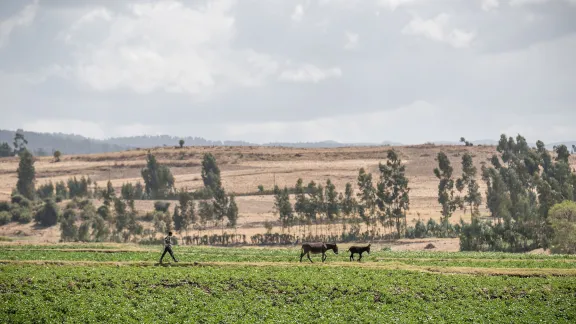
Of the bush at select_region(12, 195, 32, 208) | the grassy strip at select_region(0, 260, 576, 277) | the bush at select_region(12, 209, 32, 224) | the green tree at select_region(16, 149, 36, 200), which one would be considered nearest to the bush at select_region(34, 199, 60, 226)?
the bush at select_region(12, 209, 32, 224)

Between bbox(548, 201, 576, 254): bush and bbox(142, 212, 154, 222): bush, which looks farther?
bbox(142, 212, 154, 222): bush

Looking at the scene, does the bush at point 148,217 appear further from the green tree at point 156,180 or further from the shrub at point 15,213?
the green tree at point 156,180

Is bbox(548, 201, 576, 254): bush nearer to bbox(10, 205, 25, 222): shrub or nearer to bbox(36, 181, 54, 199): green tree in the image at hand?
bbox(10, 205, 25, 222): shrub

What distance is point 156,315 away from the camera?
35406 mm

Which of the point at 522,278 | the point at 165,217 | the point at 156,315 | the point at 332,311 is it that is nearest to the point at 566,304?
the point at 522,278

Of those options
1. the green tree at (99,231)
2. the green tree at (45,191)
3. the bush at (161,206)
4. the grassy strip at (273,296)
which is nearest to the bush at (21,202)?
the green tree at (45,191)

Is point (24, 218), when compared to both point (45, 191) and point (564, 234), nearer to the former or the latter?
point (45, 191)

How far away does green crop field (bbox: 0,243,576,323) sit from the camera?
3534 centimetres

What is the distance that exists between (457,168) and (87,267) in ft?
546

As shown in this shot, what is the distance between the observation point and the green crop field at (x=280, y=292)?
3534cm

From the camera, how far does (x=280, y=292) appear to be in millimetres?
39562

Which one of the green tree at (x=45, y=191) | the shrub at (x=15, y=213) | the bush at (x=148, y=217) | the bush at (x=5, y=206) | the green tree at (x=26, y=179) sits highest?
the green tree at (x=26, y=179)

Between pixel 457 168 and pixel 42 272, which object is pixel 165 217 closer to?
pixel 42 272

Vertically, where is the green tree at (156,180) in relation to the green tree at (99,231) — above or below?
above
